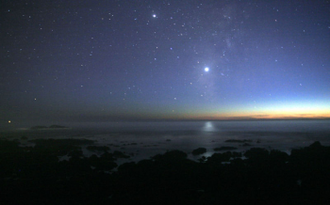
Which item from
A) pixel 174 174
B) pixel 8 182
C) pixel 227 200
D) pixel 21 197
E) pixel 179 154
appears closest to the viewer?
pixel 227 200

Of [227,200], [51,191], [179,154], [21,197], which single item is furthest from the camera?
[179,154]

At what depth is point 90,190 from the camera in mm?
15125

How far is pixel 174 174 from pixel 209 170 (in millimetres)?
4084

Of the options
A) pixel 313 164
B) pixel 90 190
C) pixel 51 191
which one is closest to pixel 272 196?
pixel 313 164

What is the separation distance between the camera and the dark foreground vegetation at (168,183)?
13375mm

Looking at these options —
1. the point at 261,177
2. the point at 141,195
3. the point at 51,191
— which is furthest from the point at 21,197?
the point at 261,177

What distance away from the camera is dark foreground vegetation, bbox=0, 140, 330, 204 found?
43.9 feet

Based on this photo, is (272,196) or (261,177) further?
(261,177)

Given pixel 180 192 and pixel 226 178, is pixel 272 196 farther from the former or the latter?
pixel 180 192

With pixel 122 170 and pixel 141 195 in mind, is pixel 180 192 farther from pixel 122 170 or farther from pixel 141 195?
pixel 122 170

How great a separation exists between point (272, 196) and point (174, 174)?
29.4ft

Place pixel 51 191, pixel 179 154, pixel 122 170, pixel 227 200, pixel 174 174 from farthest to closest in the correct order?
pixel 179 154 → pixel 122 170 → pixel 174 174 → pixel 51 191 → pixel 227 200

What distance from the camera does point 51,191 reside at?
15.0 m

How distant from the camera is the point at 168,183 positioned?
16.7m
